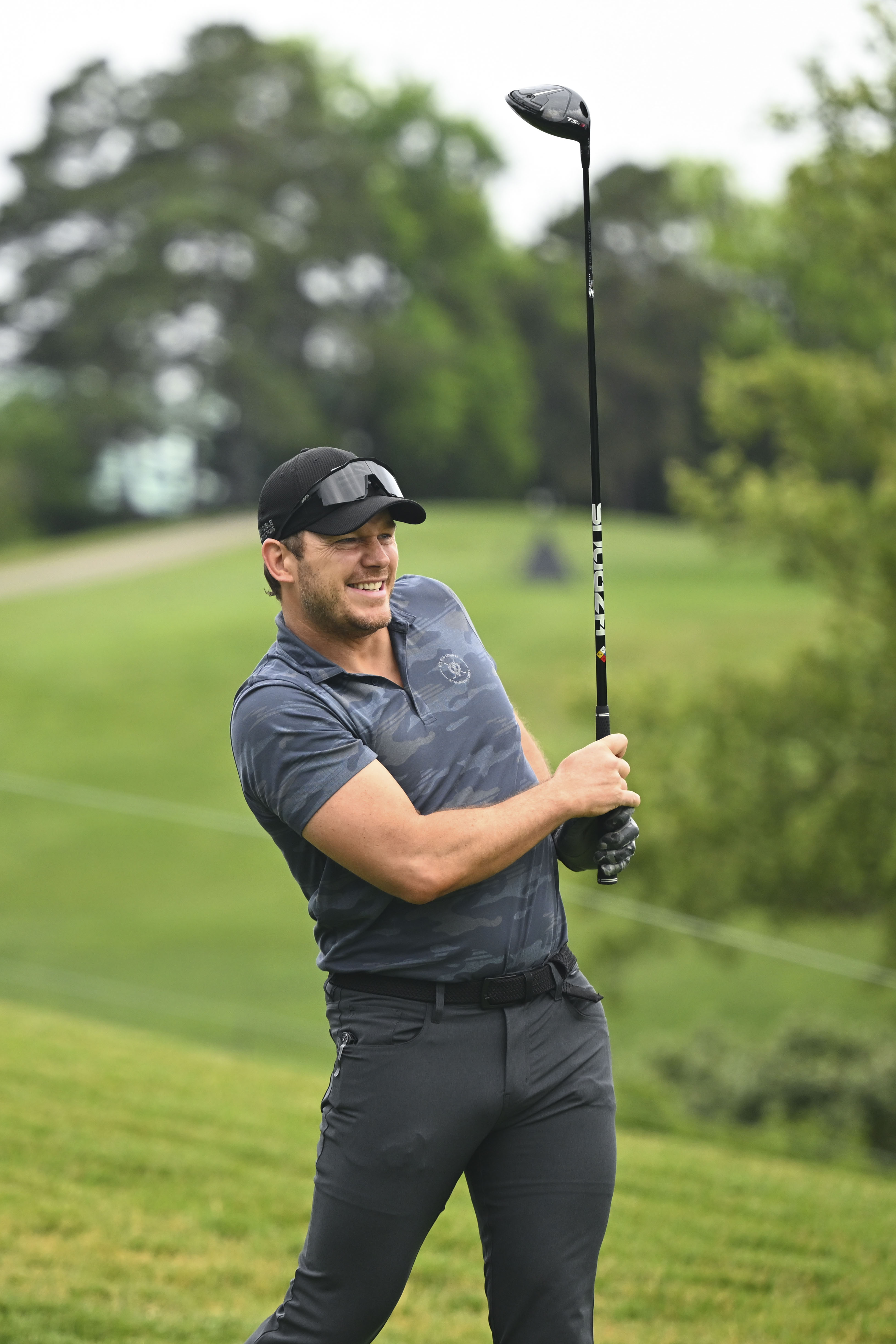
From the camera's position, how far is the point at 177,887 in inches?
734

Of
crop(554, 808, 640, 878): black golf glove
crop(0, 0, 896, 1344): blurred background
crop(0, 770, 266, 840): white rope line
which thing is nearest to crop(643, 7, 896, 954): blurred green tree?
crop(0, 0, 896, 1344): blurred background

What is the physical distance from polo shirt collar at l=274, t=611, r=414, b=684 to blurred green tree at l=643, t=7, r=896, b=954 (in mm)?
6901

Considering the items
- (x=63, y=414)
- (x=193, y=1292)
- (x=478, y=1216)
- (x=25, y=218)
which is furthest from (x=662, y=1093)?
(x=25, y=218)

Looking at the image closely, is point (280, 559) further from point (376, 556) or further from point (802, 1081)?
point (802, 1081)

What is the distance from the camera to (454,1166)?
2760mm

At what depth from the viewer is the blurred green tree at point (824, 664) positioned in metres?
10.2

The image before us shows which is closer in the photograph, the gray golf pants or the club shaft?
the gray golf pants

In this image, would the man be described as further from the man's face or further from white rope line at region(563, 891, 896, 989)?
white rope line at region(563, 891, 896, 989)

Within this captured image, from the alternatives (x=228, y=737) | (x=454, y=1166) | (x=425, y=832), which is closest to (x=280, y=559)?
(x=425, y=832)

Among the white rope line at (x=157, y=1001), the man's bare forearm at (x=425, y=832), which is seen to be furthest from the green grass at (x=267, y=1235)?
the white rope line at (x=157, y=1001)

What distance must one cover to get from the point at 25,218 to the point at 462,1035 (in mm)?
46364

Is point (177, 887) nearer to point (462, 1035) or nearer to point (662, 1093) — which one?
point (662, 1093)

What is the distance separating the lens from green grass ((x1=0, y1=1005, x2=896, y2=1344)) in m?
4.27

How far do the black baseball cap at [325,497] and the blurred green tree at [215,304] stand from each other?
40642mm
